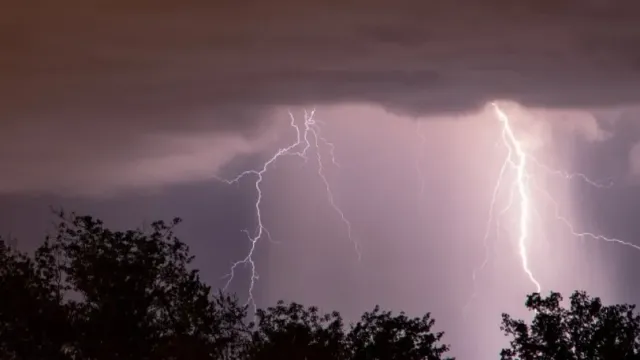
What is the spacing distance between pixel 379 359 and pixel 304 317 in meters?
3.68

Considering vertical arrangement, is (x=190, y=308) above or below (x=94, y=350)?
above

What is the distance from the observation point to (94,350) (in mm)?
39656

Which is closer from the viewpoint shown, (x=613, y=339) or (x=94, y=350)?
(x=94, y=350)

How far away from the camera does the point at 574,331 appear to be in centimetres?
4444

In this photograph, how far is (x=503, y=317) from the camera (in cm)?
4456

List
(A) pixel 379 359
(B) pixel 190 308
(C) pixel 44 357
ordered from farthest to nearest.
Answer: (A) pixel 379 359 → (B) pixel 190 308 → (C) pixel 44 357

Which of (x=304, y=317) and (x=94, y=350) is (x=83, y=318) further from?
(x=304, y=317)

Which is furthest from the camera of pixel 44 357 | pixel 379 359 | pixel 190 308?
pixel 379 359

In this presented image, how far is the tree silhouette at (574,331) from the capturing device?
4378 cm

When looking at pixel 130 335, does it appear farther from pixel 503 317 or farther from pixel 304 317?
pixel 503 317

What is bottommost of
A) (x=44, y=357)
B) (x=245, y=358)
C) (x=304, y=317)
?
(x=44, y=357)

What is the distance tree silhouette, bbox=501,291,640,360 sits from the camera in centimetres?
4378

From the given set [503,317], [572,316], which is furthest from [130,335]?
[572,316]

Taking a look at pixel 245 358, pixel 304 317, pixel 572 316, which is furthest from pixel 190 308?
pixel 572 316
